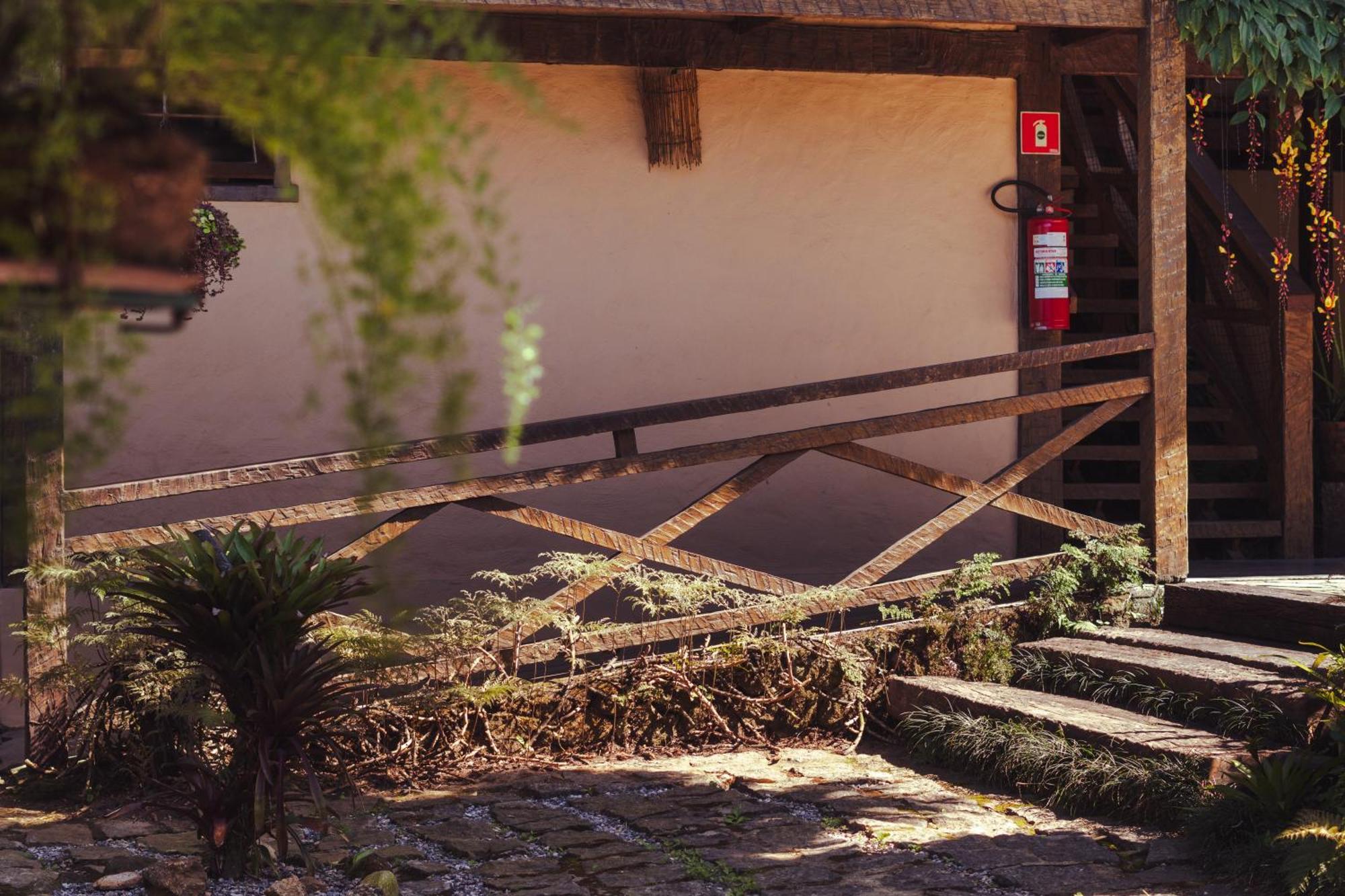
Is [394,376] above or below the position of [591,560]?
above

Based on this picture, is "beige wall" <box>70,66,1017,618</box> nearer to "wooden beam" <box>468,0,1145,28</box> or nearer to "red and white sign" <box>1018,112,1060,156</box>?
"red and white sign" <box>1018,112,1060,156</box>

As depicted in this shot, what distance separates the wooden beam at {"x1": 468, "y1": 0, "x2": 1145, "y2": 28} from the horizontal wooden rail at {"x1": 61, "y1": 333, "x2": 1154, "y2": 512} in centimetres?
144

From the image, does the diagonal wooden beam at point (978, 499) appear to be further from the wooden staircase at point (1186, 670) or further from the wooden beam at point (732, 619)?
the wooden staircase at point (1186, 670)

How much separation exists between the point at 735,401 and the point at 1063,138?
4356mm

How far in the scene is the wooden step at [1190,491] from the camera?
812 centimetres

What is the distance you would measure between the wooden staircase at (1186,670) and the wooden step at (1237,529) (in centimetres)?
168

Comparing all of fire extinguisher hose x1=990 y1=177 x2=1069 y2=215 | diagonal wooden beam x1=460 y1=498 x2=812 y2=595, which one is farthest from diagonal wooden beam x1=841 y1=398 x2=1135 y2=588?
fire extinguisher hose x1=990 y1=177 x2=1069 y2=215

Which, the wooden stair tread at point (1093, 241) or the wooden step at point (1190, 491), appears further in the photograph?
the wooden stair tread at point (1093, 241)

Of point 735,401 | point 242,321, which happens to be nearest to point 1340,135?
point 735,401

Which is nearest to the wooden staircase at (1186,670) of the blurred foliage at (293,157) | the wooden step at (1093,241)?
the wooden step at (1093,241)

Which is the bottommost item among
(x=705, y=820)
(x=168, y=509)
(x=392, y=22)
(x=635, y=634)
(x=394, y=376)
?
(x=705, y=820)

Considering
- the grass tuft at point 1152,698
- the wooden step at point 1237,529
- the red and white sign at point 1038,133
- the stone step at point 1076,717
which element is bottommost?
the stone step at point 1076,717

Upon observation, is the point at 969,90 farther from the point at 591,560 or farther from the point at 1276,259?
the point at 591,560

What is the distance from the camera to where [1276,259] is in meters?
7.89
